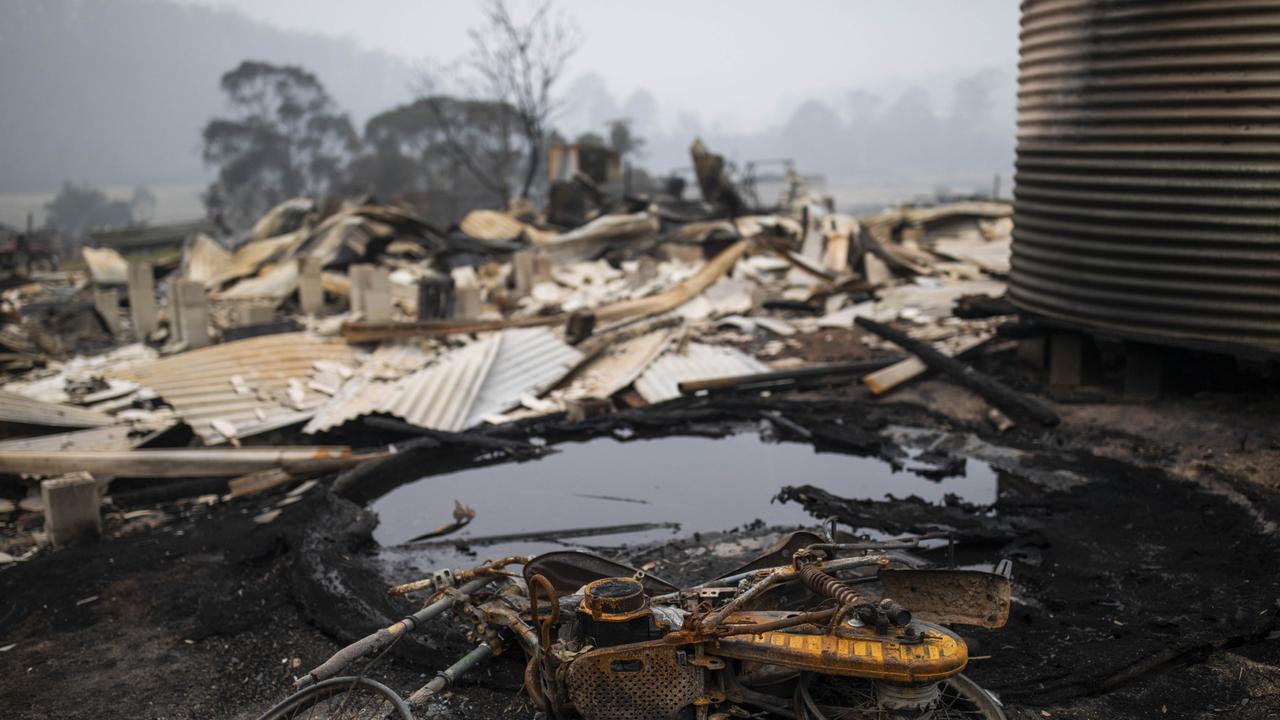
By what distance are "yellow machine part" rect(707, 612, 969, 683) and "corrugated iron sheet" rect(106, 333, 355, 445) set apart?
6.00m

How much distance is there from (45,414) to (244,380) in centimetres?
174

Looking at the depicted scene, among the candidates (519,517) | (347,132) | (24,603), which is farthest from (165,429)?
(347,132)

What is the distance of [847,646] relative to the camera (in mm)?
3049

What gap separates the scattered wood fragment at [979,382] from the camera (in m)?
7.33

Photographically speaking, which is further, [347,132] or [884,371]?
[347,132]

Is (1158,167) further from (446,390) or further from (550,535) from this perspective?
(446,390)

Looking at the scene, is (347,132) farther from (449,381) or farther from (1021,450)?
(1021,450)

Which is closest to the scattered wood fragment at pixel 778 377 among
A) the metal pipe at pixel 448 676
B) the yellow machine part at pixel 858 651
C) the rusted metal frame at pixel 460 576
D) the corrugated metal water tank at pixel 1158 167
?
the corrugated metal water tank at pixel 1158 167

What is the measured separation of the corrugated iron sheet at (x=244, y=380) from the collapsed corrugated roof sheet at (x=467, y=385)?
458 millimetres

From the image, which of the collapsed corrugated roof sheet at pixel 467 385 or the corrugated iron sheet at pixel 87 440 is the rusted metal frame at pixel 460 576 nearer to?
the collapsed corrugated roof sheet at pixel 467 385

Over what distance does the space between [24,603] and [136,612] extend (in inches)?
27.9

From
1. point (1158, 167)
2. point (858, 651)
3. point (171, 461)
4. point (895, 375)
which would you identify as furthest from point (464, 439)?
point (1158, 167)

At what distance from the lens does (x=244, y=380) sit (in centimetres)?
902

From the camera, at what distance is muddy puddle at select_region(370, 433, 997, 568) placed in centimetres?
585
